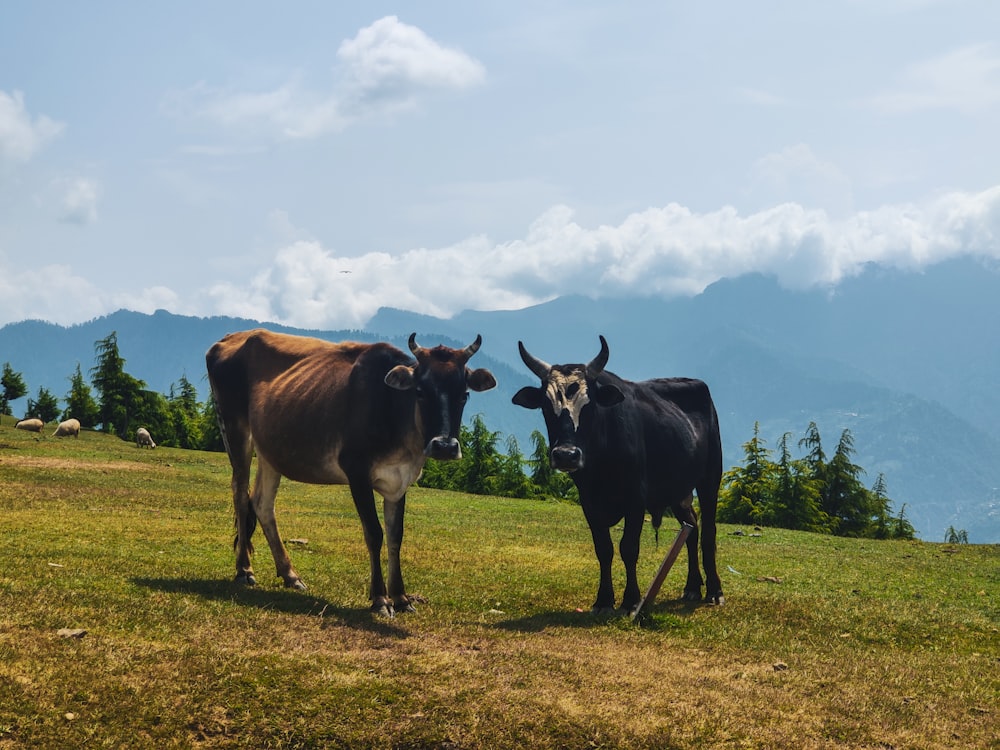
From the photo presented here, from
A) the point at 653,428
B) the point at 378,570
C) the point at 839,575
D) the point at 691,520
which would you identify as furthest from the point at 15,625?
the point at 839,575

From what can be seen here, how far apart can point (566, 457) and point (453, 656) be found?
3.33 metres

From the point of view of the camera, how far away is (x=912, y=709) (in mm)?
9727

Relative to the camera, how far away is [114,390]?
79.2 m

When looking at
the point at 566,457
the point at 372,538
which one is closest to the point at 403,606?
the point at 372,538

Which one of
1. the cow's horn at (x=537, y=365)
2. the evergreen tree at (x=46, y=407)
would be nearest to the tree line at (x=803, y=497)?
the cow's horn at (x=537, y=365)

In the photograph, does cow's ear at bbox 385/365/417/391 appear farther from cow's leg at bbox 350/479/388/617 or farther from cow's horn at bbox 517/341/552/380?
cow's horn at bbox 517/341/552/380

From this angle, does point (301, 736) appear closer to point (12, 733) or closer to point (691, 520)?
point (12, 733)

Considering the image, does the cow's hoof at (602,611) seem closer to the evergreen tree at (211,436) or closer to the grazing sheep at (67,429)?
the grazing sheep at (67,429)

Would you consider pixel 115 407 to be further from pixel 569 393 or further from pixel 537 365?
pixel 569 393

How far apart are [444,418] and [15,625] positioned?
5.20m

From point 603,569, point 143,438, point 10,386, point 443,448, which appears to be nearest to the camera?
point 443,448

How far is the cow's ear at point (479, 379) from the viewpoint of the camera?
12.6 m

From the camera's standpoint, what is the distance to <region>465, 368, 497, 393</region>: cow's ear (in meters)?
12.6

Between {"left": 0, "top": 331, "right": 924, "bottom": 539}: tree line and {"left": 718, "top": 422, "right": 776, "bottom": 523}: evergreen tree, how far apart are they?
5 centimetres
